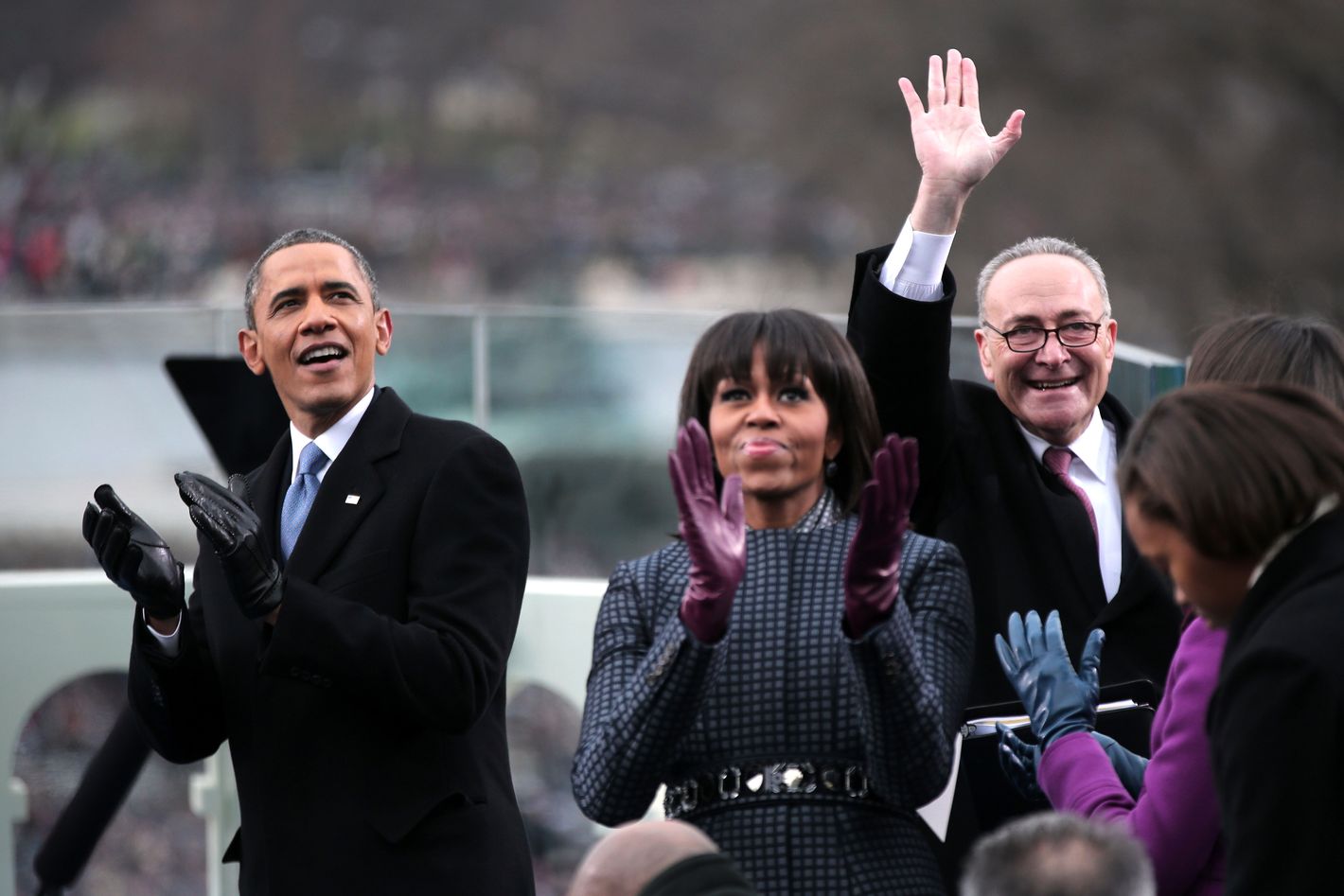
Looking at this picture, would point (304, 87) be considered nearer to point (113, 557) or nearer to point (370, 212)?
point (370, 212)

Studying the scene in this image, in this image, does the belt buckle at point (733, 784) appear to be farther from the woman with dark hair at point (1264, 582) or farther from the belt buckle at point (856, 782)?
the woman with dark hair at point (1264, 582)

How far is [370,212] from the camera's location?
1845 centimetres

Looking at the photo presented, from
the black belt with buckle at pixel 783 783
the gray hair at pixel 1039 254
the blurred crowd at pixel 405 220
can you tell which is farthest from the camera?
the blurred crowd at pixel 405 220

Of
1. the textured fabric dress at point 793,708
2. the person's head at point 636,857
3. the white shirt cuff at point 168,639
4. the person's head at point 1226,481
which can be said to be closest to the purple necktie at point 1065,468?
the textured fabric dress at point 793,708

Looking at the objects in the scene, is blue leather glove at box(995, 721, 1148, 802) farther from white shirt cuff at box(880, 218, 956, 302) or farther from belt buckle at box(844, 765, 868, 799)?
white shirt cuff at box(880, 218, 956, 302)

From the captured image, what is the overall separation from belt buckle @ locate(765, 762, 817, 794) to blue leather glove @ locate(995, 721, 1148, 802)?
0.99 ft

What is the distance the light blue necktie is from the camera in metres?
2.68

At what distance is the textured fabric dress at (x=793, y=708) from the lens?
81.4 inches

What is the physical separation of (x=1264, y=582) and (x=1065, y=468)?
1070mm

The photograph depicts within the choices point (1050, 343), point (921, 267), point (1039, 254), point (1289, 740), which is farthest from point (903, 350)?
point (1289, 740)

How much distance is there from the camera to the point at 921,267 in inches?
104

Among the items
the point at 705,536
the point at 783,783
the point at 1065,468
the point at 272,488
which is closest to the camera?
the point at 705,536

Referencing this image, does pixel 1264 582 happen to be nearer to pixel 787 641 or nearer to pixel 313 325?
pixel 787 641

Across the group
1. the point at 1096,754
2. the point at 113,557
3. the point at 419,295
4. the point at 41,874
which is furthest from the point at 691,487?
the point at 419,295
